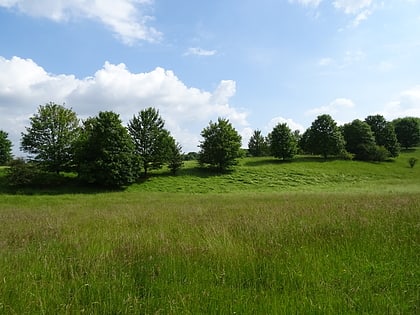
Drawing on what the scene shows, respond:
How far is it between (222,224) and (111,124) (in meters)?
45.4

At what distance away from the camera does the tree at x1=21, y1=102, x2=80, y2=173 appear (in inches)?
1993

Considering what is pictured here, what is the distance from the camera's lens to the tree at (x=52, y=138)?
50.6 metres

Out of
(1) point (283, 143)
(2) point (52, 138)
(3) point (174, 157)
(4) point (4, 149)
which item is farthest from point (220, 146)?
(4) point (4, 149)

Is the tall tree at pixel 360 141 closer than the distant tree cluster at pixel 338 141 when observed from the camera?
No

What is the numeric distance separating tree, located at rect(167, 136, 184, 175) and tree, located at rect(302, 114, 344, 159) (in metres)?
40.3

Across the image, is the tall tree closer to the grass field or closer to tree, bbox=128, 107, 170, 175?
tree, bbox=128, 107, 170, 175

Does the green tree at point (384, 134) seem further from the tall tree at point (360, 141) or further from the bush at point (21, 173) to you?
the bush at point (21, 173)

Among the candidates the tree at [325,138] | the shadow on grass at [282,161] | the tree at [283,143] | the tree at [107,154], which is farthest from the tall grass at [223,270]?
the tree at [325,138]

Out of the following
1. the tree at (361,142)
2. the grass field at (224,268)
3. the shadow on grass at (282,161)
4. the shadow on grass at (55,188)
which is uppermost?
the tree at (361,142)

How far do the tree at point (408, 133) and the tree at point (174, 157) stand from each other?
288ft

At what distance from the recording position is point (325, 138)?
261ft

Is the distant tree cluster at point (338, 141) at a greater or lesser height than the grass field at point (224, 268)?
greater

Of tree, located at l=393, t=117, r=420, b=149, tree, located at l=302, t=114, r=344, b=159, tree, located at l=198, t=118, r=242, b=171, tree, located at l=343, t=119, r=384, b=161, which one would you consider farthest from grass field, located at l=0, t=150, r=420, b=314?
tree, located at l=393, t=117, r=420, b=149

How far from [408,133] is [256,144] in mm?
52300
